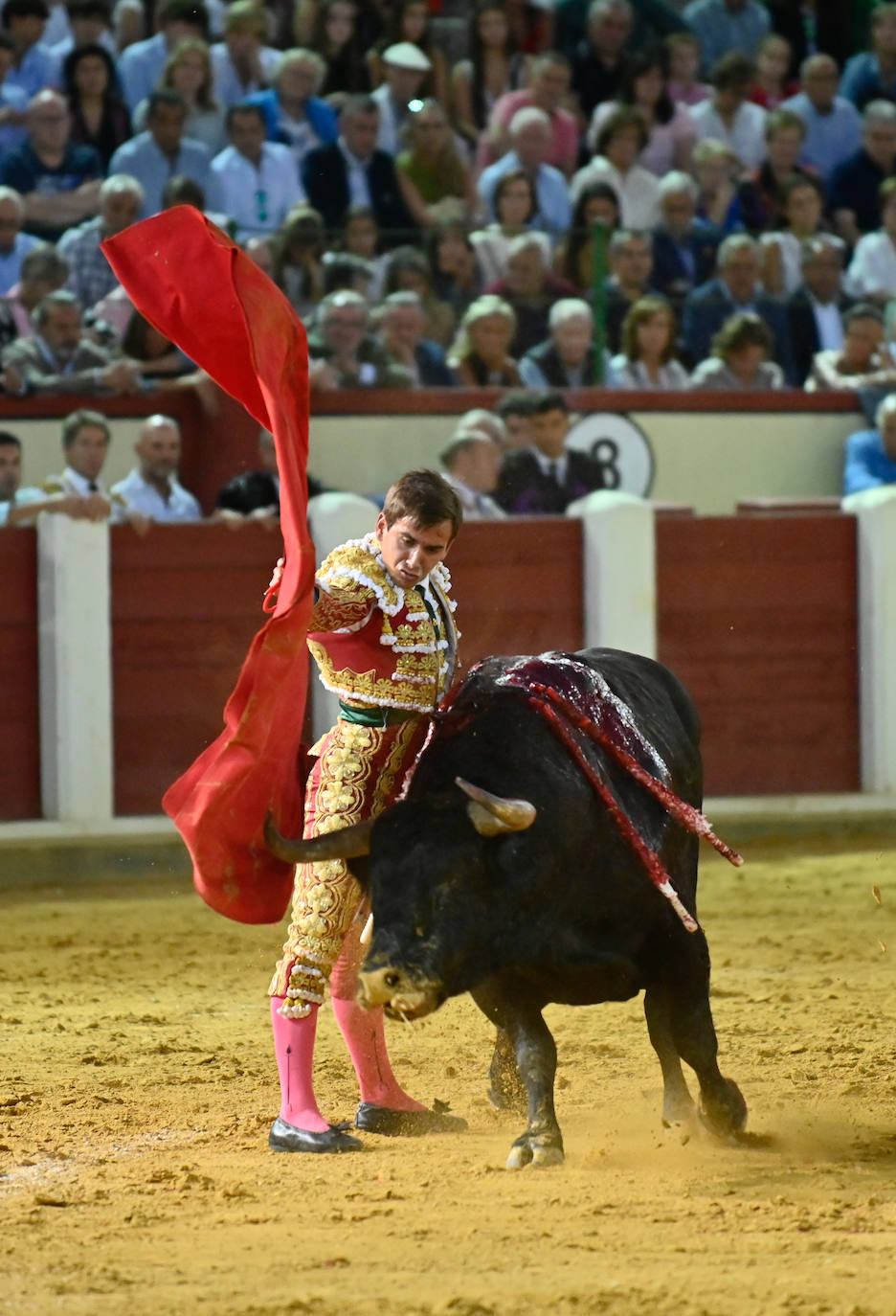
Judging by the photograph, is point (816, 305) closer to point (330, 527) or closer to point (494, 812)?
point (330, 527)

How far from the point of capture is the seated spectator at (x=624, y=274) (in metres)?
8.91

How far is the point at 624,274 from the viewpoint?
8945 mm

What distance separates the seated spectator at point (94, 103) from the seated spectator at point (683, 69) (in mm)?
2952

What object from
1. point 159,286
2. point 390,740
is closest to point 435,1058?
point 390,740

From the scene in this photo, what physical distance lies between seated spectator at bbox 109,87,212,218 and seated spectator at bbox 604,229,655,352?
181 centimetres

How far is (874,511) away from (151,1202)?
564cm

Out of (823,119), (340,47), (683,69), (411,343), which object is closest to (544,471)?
(411,343)

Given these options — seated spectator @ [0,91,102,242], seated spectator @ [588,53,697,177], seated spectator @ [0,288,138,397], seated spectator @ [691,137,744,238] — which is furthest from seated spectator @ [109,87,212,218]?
seated spectator @ [691,137,744,238]

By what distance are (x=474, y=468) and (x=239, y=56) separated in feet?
8.06

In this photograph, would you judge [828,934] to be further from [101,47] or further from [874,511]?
[101,47]

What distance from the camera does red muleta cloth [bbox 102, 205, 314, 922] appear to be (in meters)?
3.62

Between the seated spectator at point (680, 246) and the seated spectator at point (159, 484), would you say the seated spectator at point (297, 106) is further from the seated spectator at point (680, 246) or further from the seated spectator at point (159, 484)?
the seated spectator at point (159, 484)

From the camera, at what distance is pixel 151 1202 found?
3.44m

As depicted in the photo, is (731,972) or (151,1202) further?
(731,972)
